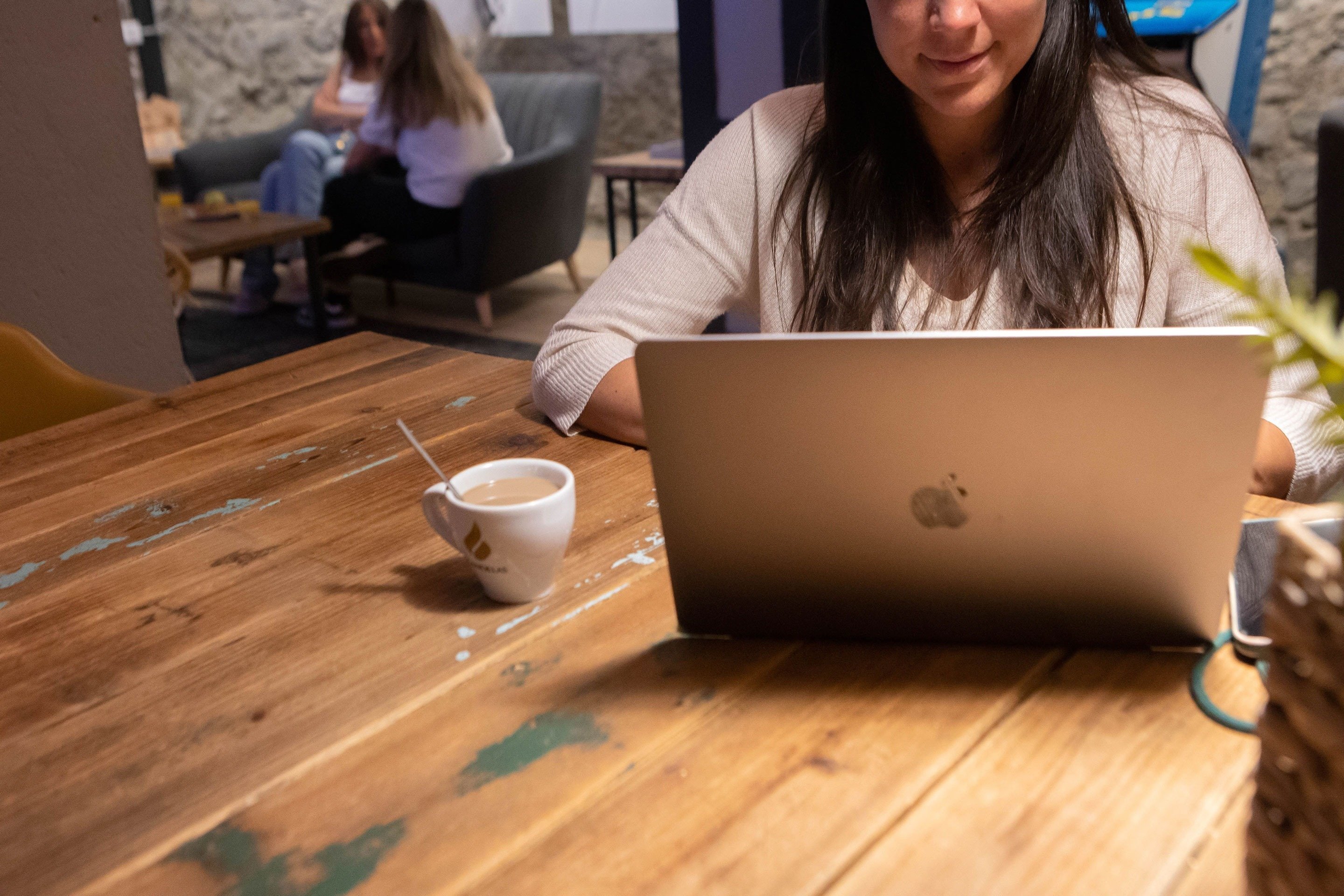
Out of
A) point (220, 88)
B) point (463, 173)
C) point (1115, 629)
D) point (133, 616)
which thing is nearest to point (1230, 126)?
point (1115, 629)

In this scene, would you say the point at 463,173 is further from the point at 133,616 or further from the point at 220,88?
the point at 133,616

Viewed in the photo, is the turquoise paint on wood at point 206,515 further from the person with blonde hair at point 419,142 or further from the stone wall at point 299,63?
the stone wall at point 299,63

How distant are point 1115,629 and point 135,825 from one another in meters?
0.55

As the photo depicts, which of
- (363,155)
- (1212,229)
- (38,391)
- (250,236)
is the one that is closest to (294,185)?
(363,155)

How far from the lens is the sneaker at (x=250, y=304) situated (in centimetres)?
473

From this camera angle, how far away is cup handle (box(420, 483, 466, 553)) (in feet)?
2.42

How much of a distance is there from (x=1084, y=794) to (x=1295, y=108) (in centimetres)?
401

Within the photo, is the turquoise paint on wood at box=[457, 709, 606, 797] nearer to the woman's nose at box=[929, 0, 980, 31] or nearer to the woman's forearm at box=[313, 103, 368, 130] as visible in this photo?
the woman's nose at box=[929, 0, 980, 31]

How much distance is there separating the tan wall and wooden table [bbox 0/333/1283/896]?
1489 millimetres

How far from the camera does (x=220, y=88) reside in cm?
617

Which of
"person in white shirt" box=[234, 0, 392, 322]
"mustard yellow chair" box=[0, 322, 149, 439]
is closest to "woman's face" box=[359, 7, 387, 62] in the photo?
"person in white shirt" box=[234, 0, 392, 322]

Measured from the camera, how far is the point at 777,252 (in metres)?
1.25

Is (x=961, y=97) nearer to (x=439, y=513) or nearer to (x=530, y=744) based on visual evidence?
(x=439, y=513)

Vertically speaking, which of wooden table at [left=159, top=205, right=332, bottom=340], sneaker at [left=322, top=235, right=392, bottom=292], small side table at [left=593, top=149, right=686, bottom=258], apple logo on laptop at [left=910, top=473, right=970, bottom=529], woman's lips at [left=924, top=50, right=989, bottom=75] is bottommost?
sneaker at [left=322, top=235, right=392, bottom=292]
